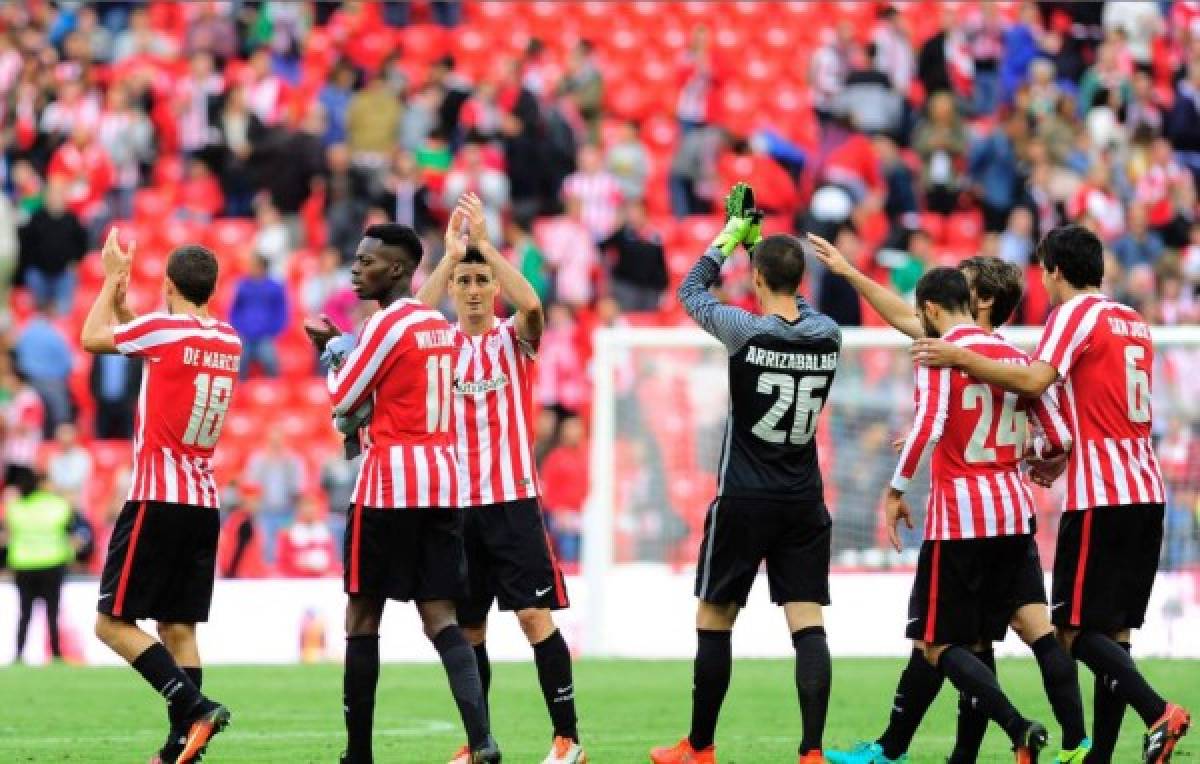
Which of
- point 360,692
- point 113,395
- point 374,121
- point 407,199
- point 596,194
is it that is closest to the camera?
point 360,692

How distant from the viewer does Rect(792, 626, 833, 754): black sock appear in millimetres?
9617

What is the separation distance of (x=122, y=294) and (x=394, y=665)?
7.37 m

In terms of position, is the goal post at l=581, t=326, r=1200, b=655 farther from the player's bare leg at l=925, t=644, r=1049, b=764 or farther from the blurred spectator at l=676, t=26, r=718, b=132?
the blurred spectator at l=676, t=26, r=718, b=132

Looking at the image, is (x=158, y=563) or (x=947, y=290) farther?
(x=158, y=563)

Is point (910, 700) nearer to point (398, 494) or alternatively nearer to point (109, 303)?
point (398, 494)

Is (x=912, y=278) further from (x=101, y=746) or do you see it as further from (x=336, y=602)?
(x=101, y=746)

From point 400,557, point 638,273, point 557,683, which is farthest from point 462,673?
point 638,273

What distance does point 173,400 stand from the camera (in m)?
10.1

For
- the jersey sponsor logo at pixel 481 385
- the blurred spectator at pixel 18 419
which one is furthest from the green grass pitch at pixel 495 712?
the blurred spectator at pixel 18 419

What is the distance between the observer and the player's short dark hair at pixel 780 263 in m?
9.83

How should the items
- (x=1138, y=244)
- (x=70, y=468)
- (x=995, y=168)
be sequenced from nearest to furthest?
1. (x=70, y=468)
2. (x=1138, y=244)
3. (x=995, y=168)

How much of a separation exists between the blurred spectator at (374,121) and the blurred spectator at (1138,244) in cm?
792

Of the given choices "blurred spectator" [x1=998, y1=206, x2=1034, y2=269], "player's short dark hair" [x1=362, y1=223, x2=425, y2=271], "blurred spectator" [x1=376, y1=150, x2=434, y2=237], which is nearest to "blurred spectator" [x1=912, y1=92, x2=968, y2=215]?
"blurred spectator" [x1=998, y1=206, x2=1034, y2=269]

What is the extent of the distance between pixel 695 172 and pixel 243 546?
7.94m
